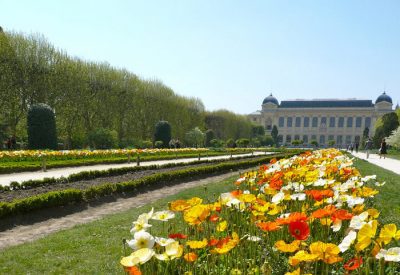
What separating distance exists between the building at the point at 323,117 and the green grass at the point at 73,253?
8952 centimetres

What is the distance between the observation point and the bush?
28016 mm

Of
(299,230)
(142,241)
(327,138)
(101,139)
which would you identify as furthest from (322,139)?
(142,241)

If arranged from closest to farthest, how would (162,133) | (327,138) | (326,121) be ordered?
(162,133) < (326,121) < (327,138)

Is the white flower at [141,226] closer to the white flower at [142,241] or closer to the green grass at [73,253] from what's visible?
the white flower at [142,241]

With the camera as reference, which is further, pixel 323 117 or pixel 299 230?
pixel 323 117

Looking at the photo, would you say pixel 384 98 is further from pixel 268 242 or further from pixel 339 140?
pixel 268 242

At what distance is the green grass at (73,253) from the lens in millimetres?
3947

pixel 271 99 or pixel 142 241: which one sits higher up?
pixel 271 99

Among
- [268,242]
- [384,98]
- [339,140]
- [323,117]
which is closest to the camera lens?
[268,242]

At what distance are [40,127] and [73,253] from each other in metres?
19.4

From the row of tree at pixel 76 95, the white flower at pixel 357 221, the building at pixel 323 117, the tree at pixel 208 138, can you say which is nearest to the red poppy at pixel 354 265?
the white flower at pixel 357 221

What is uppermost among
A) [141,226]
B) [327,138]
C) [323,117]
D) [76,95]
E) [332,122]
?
[323,117]

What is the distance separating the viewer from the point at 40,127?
21.8 m

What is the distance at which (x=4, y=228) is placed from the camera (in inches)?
244
